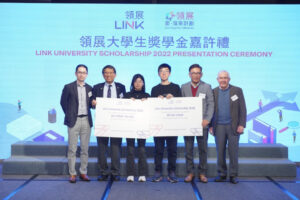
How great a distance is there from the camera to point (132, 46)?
4758 mm

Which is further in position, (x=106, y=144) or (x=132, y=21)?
(x=132, y=21)

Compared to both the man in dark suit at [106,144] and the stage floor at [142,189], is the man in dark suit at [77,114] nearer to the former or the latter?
the man in dark suit at [106,144]

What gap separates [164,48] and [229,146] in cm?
198

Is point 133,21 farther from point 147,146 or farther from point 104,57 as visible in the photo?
point 147,146

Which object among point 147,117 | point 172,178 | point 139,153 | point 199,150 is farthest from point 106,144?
point 199,150

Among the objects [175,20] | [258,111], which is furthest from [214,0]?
[258,111]

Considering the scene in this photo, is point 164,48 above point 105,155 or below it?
above

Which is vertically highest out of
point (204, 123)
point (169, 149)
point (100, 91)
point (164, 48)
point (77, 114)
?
point (164, 48)

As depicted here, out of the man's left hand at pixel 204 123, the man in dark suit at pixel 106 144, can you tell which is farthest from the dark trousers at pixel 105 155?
the man's left hand at pixel 204 123

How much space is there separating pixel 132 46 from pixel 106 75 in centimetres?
145

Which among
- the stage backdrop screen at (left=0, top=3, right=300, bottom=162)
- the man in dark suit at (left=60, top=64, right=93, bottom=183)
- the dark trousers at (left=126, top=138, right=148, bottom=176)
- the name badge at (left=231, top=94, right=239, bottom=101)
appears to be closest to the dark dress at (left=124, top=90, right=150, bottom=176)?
the dark trousers at (left=126, top=138, right=148, bottom=176)

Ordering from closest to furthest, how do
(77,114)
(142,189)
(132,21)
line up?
(142,189) → (77,114) → (132,21)

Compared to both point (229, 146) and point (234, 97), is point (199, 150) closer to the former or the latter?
point (229, 146)

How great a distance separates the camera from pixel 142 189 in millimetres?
3258
